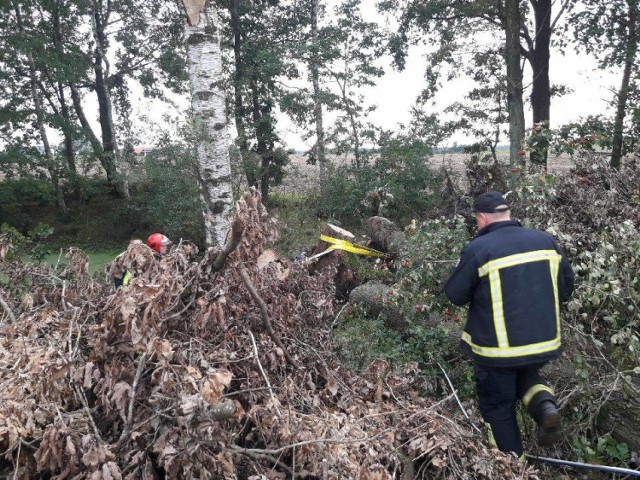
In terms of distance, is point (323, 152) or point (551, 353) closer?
point (551, 353)

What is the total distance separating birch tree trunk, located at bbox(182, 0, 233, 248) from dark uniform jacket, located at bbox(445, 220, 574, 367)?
11.1ft

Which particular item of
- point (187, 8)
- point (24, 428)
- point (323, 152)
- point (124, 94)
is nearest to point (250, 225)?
point (24, 428)

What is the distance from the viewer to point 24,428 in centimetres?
226

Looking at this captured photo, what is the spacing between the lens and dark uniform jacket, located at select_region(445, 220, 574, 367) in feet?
9.37

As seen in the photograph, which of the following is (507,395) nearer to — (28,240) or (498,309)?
(498,309)

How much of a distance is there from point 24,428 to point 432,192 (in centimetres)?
1170

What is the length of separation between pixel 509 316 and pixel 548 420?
641mm

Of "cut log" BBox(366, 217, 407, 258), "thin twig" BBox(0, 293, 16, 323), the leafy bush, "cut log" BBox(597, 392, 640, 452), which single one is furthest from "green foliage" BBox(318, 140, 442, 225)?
"thin twig" BBox(0, 293, 16, 323)

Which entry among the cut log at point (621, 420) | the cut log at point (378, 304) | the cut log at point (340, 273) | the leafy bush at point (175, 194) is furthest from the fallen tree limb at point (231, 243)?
the leafy bush at point (175, 194)

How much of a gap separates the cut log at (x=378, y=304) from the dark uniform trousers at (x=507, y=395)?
101 inches

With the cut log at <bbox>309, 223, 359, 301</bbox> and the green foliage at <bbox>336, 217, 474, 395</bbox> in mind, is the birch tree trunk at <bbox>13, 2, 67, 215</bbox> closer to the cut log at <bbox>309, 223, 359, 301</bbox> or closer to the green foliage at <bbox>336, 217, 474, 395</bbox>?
the cut log at <bbox>309, 223, 359, 301</bbox>

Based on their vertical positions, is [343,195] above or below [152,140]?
below

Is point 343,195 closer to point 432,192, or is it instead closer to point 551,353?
point 432,192

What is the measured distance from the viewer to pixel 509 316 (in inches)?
113
